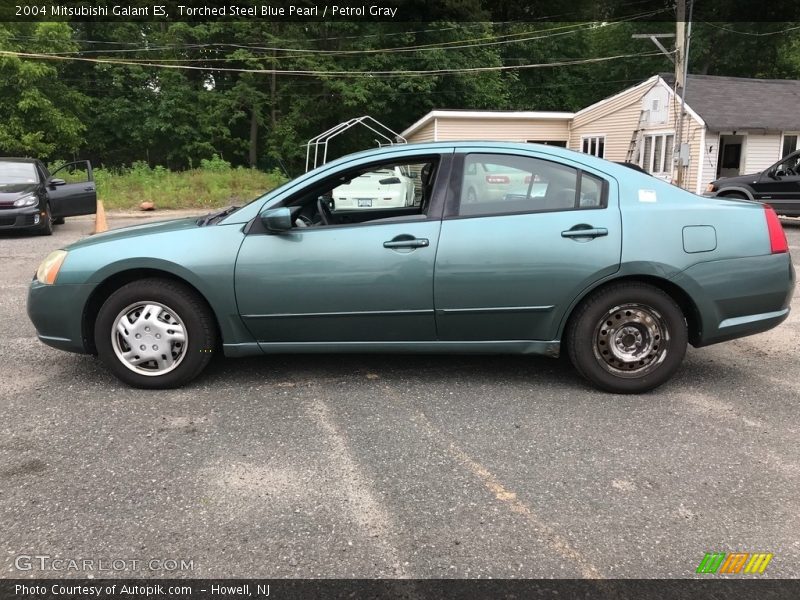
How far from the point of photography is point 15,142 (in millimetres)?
29234

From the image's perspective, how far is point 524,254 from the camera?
12.8 ft

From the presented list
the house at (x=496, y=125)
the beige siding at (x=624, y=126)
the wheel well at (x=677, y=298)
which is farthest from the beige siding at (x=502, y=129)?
the wheel well at (x=677, y=298)

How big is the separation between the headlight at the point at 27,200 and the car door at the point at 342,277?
9392mm

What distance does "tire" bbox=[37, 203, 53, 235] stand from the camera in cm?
1175

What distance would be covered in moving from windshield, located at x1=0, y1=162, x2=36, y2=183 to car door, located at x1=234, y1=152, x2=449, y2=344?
414 inches

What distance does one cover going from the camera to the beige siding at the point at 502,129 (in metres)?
26.8

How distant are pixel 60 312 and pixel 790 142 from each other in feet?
79.2

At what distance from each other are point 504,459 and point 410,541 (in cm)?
84

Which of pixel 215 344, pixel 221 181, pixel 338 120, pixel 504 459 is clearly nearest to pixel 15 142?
pixel 221 181

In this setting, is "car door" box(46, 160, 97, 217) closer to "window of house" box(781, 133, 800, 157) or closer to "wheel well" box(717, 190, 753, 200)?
"wheel well" box(717, 190, 753, 200)

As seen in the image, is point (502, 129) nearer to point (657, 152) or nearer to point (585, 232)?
point (657, 152)

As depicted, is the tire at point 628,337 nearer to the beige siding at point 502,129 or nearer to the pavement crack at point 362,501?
the pavement crack at point 362,501

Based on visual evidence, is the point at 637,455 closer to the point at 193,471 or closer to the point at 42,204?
the point at 193,471

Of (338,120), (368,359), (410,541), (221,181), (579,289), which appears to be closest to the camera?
(410,541)
